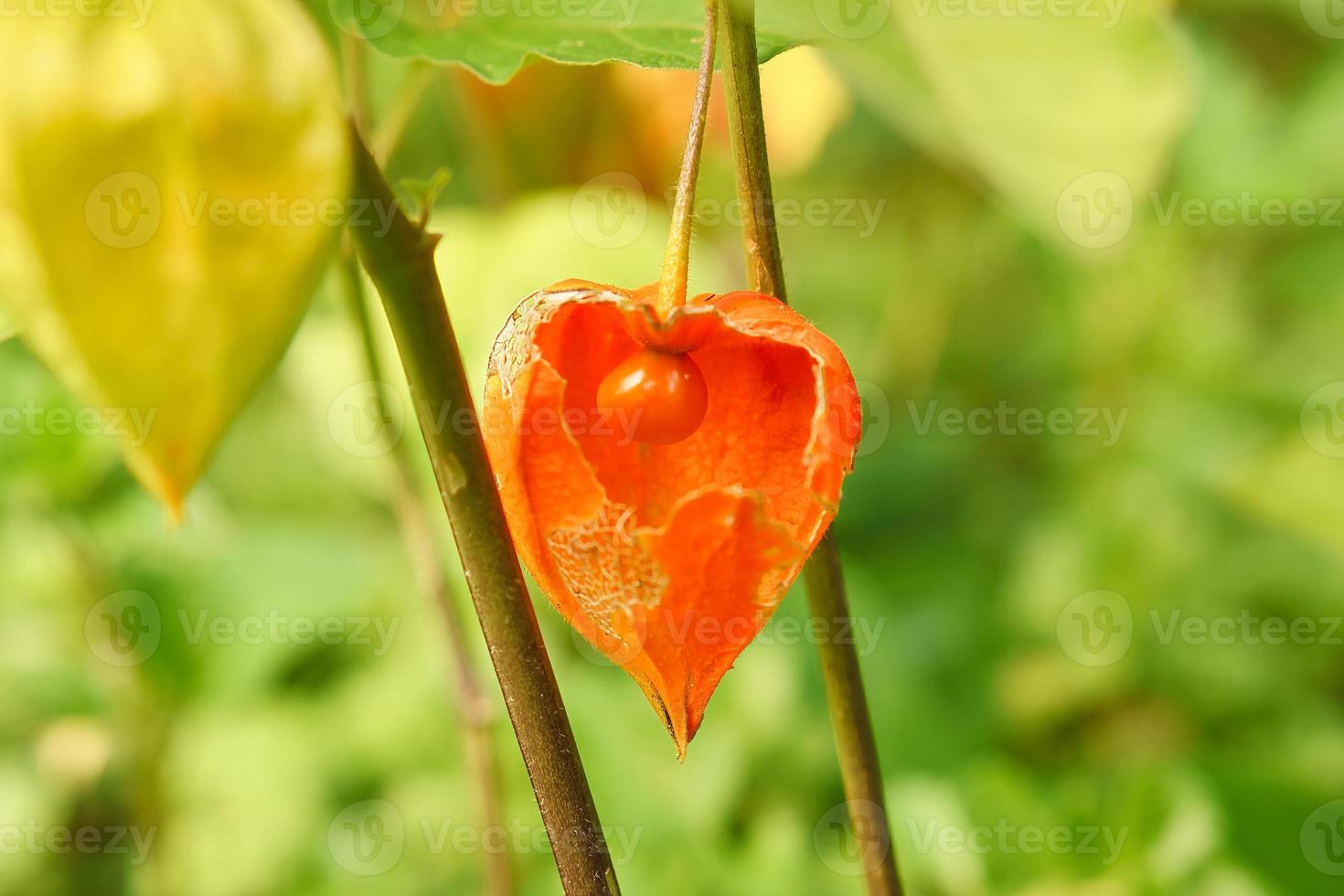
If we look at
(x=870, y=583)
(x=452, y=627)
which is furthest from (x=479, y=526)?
(x=870, y=583)

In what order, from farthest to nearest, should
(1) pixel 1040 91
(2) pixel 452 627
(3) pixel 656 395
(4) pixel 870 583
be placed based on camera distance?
(4) pixel 870 583 → (2) pixel 452 627 → (3) pixel 656 395 → (1) pixel 1040 91

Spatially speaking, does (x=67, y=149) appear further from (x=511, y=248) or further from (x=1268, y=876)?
(x=1268, y=876)

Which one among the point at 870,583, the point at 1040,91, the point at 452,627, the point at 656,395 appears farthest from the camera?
the point at 870,583

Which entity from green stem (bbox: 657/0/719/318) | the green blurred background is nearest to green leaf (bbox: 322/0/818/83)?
green stem (bbox: 657/0/719/318)

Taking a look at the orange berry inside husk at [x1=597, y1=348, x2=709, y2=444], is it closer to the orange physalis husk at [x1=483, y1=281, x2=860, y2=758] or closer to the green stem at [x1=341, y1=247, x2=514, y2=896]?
the orange physalis husk at [x1=483, y1=281, x2=860, y2=758]

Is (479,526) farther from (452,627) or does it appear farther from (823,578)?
(452,627)

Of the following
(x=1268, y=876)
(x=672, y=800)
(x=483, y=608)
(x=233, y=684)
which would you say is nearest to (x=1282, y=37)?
(x=1268, y=876)

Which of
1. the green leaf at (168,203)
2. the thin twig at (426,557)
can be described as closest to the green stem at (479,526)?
the green leaf at (168,203)
